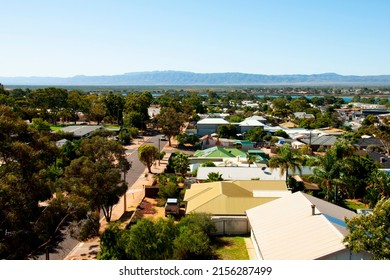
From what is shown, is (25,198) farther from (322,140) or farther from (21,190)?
(322,140)

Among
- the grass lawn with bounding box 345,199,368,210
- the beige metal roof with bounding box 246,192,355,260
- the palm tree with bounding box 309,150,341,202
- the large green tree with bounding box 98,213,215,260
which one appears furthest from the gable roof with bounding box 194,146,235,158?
the large green tree with bounding box 98,213,215,260

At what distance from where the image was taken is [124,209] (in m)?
30.4

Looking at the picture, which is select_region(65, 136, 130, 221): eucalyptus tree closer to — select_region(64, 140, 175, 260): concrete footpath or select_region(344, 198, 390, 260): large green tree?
select_region(64, 140, 175, 260): concrete footpath

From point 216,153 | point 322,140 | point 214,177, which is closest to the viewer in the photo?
point 214,177

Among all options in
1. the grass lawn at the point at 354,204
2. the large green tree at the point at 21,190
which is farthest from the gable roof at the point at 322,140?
the large green tree at the point at 21,190

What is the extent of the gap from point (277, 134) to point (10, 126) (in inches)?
2242

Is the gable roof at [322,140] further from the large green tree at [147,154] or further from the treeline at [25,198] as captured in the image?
the treeline at [25,198]

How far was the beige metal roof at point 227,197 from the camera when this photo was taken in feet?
85.3

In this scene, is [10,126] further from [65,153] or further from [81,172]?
[65,153]

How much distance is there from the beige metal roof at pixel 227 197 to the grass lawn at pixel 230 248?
1998 mm

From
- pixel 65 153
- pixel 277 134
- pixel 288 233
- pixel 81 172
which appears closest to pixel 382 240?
pixel 288 233

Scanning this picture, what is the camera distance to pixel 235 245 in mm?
23094

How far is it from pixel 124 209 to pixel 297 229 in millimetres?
16092

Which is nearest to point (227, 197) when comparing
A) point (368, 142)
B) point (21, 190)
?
point (21, 190)
